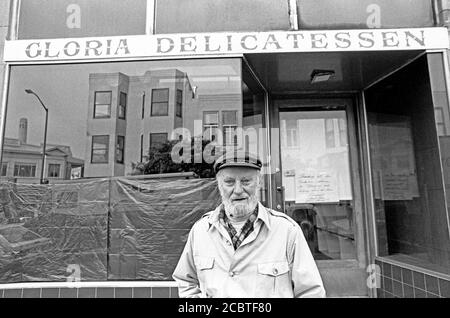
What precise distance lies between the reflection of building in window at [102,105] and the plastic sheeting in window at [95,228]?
2.51 ft

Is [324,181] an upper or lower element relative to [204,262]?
upper

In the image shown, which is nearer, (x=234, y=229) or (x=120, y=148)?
(x=234, y=229)

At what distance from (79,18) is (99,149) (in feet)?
5.21

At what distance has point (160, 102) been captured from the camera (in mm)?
3729

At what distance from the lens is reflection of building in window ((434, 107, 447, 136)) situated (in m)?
3.39

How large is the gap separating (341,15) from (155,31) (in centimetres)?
214

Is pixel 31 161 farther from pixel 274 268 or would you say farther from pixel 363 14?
pixel 363 14

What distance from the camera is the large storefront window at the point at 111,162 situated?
348cm

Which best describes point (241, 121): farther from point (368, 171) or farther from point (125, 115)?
point (368, 171)

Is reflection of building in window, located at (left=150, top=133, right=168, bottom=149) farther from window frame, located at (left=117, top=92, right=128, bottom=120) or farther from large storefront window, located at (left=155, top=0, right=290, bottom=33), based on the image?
large storefront window, located at (left=155, top=0, right=290, bottom=33)

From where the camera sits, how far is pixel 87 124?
12.0ft

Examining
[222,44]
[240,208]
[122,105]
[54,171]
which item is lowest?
[240,208]

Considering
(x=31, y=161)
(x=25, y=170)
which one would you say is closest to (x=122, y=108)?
(x=31, y=161)

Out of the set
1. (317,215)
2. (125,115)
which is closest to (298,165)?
(317,215)
